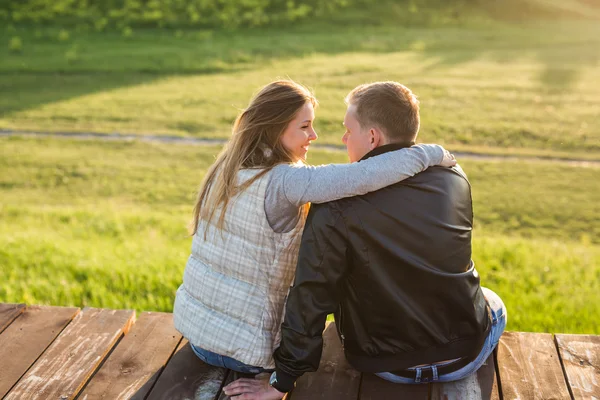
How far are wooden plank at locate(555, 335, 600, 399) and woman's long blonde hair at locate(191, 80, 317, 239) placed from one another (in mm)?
1559

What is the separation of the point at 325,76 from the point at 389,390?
11991mm

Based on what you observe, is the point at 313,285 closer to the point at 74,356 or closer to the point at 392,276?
the point at 392,276

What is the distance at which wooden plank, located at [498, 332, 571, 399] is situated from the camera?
300 cm

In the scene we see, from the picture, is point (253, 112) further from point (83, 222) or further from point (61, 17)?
point (61, 17)

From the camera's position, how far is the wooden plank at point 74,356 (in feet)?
9.90

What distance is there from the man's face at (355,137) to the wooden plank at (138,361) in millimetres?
1288

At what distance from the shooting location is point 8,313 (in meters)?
3.71

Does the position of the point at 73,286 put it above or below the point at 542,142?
above

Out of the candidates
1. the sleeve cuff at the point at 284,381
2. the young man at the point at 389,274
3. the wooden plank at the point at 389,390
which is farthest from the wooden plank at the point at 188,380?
the wooden plank at the point at 389,390

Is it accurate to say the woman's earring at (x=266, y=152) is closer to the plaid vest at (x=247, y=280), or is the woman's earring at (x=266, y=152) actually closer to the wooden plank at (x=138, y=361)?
the plaid vest at (x=247, y=280)

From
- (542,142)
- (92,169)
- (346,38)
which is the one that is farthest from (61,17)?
(542,142)

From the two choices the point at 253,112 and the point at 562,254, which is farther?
the point at 562,254

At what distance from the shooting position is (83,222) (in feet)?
23.3

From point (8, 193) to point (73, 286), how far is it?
4.32 m
